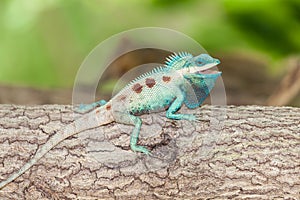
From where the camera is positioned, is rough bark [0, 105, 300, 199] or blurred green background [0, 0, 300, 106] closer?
rough bark [0, 105, 300, 199]

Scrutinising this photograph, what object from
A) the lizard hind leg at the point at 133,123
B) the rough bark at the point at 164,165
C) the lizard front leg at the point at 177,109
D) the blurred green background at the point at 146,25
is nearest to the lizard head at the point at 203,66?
the lizard front leg at the point at 177,109

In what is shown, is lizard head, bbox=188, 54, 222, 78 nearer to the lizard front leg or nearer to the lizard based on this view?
the lizard

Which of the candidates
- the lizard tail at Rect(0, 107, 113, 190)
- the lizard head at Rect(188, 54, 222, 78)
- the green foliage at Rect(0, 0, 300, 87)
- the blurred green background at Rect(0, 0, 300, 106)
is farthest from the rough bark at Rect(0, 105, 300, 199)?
the green foliage at Rect(0, 0, 300, 87)

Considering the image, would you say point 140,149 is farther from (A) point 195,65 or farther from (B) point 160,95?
(A) point 195,65

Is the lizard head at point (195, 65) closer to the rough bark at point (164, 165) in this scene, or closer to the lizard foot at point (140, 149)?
the rough bark at point (164, 165)

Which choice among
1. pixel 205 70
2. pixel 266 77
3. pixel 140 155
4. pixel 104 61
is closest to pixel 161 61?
pixel 104 61

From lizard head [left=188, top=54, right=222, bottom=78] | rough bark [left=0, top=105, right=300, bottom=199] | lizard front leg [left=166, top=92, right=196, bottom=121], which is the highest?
lizard head [left=188, top=54, right=222, bottom=78]
